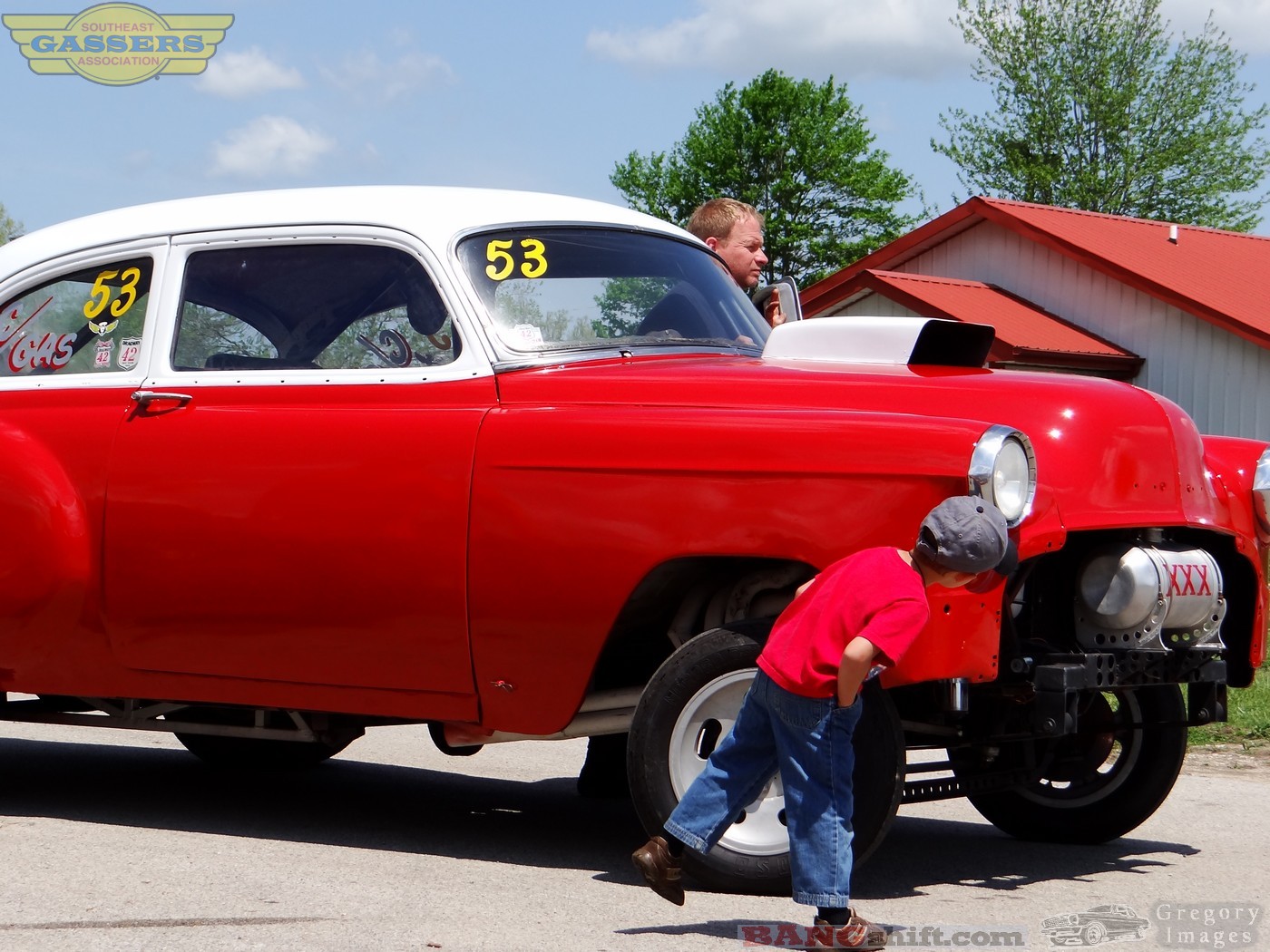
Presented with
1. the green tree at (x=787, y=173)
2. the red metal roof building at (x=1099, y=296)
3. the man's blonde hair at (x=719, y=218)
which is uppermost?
the green tree at (x=787, y=173)

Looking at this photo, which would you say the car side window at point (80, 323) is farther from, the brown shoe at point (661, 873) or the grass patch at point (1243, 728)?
the grass patch at point (1243, 728)

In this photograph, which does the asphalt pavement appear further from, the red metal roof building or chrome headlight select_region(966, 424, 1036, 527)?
the red metal roof building

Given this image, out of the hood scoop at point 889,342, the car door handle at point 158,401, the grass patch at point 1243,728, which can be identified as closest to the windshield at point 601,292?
the hood scoop at point 889,342

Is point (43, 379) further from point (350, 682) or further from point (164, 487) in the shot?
point (350, 682)

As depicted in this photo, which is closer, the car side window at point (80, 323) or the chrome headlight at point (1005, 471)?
the chrome headlight at point (1005, 471)

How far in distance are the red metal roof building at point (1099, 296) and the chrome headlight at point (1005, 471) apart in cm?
1681

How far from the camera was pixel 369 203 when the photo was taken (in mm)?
5719

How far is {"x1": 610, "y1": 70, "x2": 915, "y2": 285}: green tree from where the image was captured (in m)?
57.6

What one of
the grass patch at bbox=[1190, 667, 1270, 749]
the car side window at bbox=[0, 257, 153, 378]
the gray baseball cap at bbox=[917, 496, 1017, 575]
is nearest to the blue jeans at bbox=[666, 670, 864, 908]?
the gray baseball cap at bbox=[917, 496, 1017, 575]

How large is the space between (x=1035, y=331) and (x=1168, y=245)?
159 inches

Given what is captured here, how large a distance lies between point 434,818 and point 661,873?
1.97 m

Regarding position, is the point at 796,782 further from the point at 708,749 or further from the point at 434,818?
the point at 434,818

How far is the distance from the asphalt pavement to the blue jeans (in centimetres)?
28

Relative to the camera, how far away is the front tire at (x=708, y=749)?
4633mm
